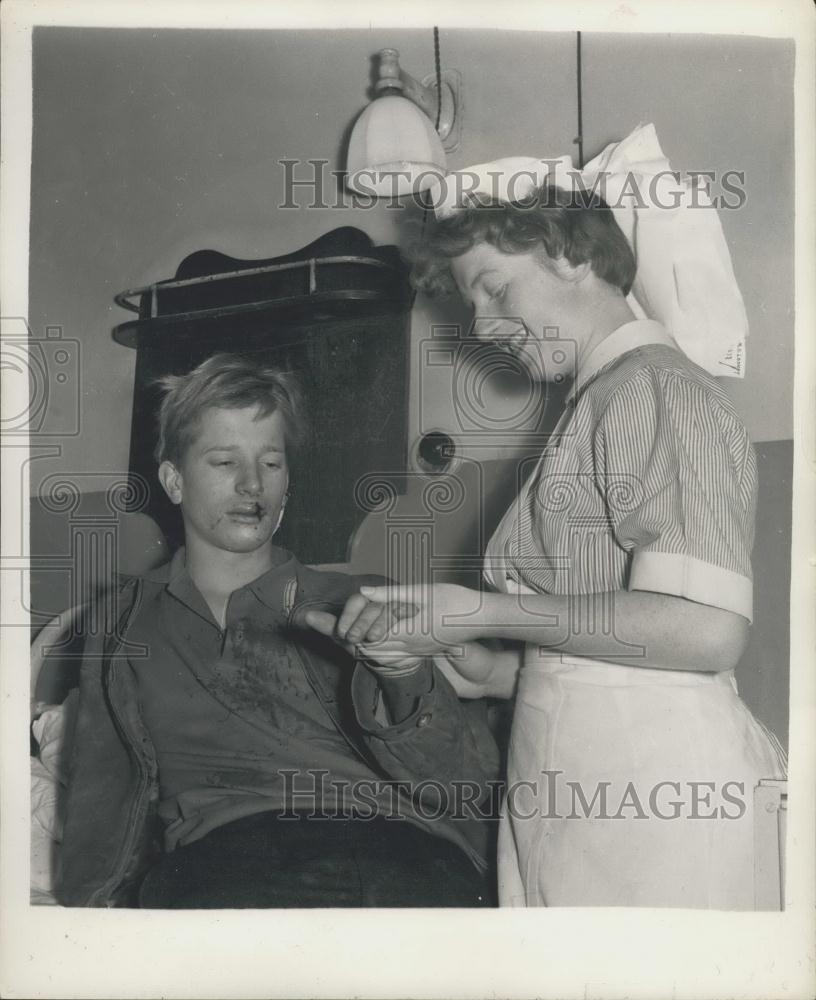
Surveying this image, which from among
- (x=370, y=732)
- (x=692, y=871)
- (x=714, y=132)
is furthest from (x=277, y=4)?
(x=692, y=871)

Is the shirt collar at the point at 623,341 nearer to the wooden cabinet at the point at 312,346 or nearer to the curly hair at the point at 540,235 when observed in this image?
the curly hair at the point at 540,235

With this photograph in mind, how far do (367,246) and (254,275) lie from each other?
0.56 feet

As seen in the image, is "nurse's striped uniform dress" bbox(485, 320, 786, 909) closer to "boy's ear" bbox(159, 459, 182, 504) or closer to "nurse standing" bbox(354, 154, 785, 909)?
"nurse standing" bbox(354, 154, 785, 909)

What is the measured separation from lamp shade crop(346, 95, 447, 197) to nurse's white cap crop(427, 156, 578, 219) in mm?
28

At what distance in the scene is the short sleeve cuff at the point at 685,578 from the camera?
1.27 meters

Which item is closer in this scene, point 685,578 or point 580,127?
point 685,578

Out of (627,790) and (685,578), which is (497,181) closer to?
(685,578)

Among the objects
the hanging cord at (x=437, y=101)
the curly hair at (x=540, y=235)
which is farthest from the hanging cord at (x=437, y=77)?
the curly hair at (x=540, y=235)

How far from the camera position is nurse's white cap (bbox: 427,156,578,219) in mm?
1502

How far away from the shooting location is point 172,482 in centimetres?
152

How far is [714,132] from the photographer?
154 centimetres

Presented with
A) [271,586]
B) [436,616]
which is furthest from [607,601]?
[271,586]

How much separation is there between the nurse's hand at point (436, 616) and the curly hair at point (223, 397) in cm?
33

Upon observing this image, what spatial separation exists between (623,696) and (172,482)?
2.27ft
